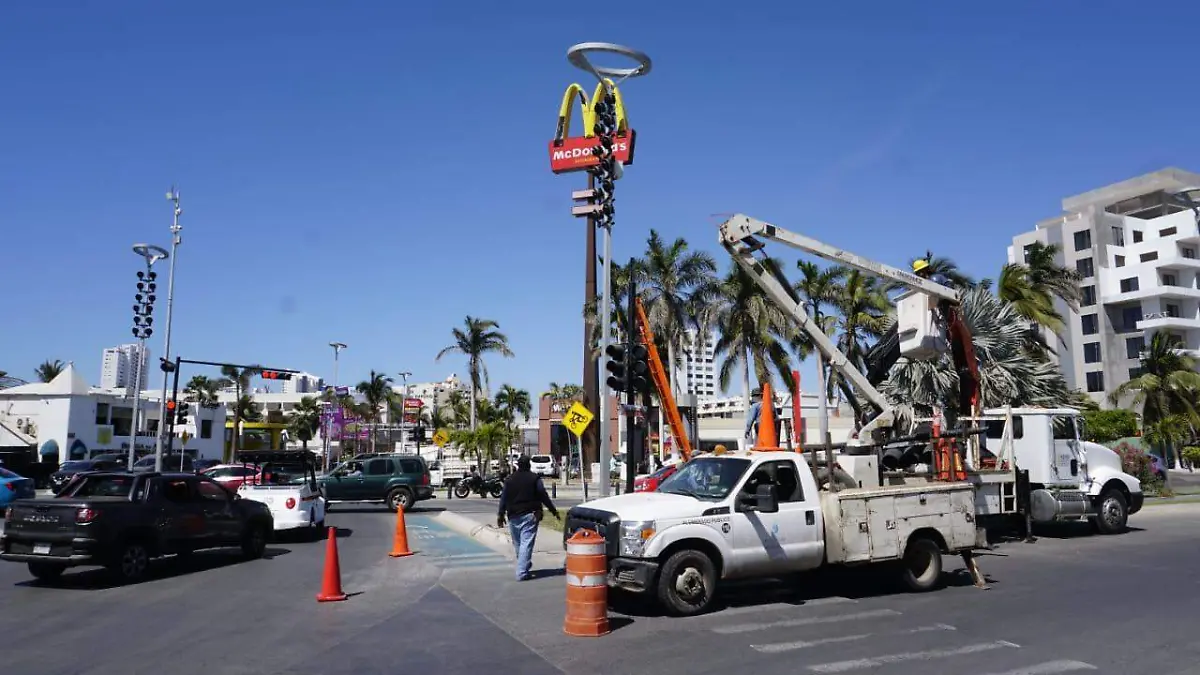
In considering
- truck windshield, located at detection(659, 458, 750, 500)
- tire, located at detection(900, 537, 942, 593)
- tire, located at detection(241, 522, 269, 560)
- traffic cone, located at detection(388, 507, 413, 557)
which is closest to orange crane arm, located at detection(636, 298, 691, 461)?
traffic cone, located at detection(388, 507, 413, 557)

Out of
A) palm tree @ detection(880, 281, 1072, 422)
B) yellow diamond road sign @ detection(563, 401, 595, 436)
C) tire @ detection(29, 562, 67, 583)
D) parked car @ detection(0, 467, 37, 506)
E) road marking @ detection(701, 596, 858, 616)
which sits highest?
palm tree @ detection(880, 281, 1072, 422)

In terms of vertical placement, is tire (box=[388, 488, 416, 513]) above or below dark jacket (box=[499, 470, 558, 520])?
below

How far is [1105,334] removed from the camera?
6975 centimetres

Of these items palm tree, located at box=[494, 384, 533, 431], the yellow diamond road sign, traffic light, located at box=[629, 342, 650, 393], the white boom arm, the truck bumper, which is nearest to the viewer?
the truck bumper

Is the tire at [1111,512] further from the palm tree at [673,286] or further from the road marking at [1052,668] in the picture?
the palm tree at [673,286]

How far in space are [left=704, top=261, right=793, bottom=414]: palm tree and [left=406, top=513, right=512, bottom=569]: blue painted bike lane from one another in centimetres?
2224

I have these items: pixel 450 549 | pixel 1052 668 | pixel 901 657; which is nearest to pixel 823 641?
pixel 901 657

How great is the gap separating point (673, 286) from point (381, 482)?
64.4 ft

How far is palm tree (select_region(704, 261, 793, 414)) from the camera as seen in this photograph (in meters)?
40.5

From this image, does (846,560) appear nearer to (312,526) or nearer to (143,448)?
(312,526)

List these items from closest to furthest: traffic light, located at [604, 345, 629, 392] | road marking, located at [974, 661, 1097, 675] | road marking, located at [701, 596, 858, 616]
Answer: road marking, located at [974, 661, 1097, 675], road marking, located at [701, 596, 858, 616], traffic light, located at [604, 345, 629, 392]

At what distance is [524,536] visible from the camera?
41.3ft

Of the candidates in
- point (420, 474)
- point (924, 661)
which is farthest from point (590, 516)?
point (420, 474)

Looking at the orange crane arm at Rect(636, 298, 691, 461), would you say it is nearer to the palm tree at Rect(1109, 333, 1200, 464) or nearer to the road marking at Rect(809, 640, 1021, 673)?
the road marking at Rect(809, 640, 1021, 673)
